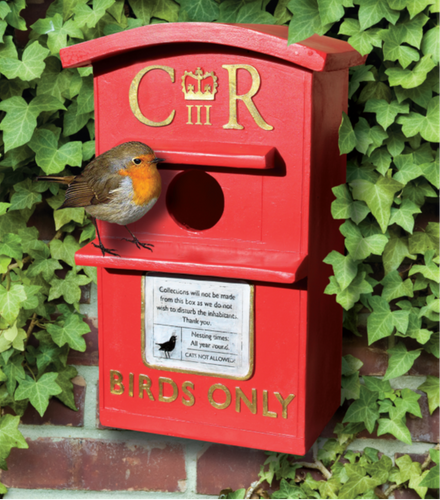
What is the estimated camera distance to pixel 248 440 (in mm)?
1231

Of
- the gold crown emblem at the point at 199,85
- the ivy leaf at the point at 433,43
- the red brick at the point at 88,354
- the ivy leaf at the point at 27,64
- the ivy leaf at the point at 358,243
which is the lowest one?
the red brick at the point at 88,354

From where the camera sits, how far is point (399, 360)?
1.41 m

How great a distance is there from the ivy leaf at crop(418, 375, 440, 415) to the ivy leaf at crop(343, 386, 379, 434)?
0.34 ft

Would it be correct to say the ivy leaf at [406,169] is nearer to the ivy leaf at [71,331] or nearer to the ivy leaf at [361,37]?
the ivy leaf at [361,37]

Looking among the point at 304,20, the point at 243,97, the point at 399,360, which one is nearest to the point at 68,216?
the point at 243,97

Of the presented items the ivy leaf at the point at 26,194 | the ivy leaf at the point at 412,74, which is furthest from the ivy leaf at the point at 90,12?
the ivy leaf at the point at 412,74

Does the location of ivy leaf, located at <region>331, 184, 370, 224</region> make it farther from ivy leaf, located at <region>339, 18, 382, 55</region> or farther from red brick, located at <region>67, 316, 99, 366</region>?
red brick, located at <region>67, 316, 99, 366</region>

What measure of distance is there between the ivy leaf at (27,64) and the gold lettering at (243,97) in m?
0.42

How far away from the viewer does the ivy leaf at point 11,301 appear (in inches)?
55.2

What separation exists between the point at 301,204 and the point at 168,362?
37 centimetres

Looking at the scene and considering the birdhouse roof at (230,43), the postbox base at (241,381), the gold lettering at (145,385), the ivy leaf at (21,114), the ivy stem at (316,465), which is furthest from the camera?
the ivy stem at (316,465)

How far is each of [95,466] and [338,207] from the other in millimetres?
820

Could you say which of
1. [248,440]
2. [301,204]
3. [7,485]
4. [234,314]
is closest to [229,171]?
[301,204]

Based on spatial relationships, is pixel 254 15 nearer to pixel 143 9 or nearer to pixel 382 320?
pixel 143 9
